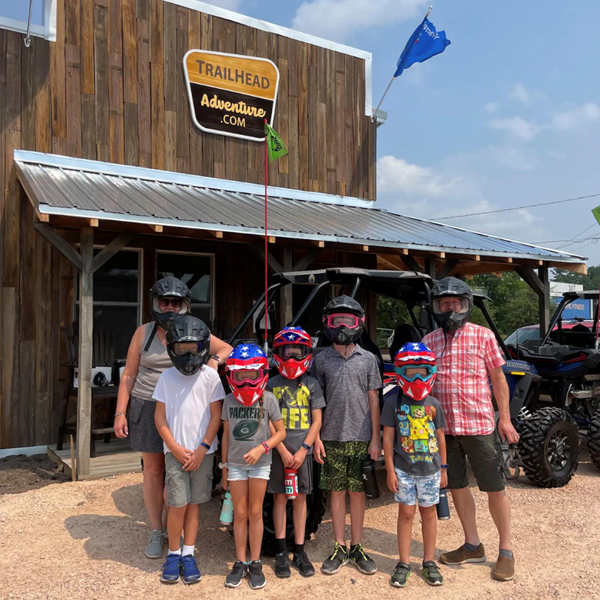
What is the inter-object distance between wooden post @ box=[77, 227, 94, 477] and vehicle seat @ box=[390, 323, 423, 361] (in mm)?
3371

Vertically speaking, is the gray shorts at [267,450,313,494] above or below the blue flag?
below

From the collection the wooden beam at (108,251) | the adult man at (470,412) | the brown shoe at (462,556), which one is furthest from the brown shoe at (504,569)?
the wooden beam at (108,251)

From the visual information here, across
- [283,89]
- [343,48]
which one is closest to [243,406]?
[283,89]

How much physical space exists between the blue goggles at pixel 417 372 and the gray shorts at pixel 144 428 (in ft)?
5.84

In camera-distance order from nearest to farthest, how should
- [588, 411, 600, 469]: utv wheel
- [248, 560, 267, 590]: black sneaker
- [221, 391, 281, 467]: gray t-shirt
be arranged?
[248, 560, 267, 590]: black sneaker
[221, 391, 281, 467]: gray t-shirt
[588, 411, 600, 469]: utv wheel

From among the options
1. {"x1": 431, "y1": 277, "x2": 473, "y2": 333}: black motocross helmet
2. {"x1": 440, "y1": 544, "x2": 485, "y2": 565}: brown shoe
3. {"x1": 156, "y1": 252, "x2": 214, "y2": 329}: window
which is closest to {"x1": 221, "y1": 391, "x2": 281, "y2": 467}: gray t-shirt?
{"x1": 431, "y1": 277, "x2": 473, "y2": 333}: black motocross helmet

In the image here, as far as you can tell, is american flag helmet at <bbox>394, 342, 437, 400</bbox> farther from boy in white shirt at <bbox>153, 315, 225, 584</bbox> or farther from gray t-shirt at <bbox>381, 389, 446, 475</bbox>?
boy in white shirt at <bbox>153, 315, 225, 584</bbox>

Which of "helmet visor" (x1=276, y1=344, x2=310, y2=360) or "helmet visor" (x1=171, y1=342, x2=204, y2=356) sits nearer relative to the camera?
"helmet visor" (x1=171, y1=342, x2=204, y2=356)

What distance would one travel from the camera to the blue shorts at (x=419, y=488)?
3.77 meters

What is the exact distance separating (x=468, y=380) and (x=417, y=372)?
436 millimetres

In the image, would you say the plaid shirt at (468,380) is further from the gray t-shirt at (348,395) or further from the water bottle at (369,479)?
the water bottle at (369,479)

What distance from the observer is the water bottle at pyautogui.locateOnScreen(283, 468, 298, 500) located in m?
3.92

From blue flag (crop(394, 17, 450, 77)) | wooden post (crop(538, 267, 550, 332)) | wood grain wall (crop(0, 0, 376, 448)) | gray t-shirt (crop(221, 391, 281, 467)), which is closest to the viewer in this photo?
gray t-shirt (crop(221, 391, 281, 467))

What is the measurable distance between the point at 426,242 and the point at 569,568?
543 centimetres
